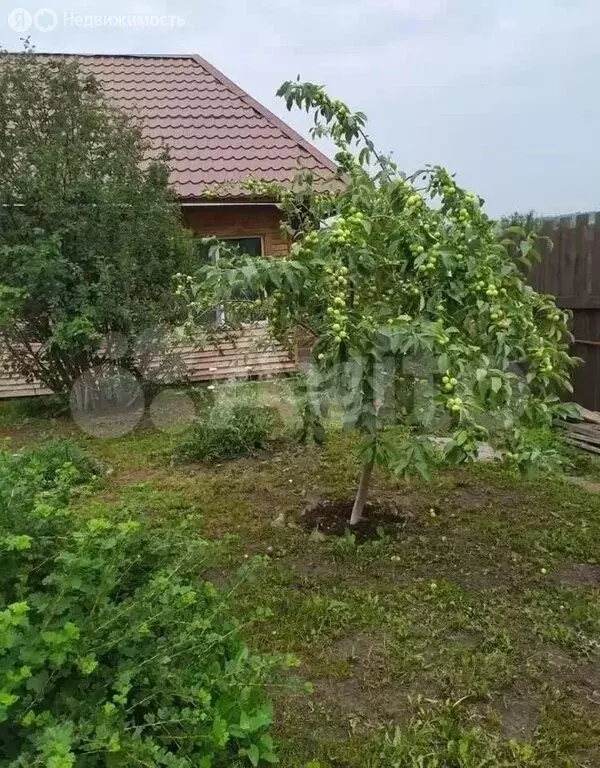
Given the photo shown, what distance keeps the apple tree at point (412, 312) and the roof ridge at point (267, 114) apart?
19.0ft

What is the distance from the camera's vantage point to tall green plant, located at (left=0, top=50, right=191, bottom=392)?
20.4 feet

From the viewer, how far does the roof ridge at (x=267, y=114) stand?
8.96 m

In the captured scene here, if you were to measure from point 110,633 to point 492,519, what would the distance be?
2729 millimetres

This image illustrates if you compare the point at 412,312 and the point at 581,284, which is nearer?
the point at 412,312

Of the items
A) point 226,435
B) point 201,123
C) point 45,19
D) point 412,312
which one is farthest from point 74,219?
point 412,312

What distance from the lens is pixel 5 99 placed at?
6.32 meters

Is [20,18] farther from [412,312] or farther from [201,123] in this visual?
[412,312]

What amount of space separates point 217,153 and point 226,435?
192 inches

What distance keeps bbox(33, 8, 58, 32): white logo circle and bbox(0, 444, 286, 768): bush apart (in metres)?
7.93

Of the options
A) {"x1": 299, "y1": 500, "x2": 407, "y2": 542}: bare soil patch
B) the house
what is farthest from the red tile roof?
{"x1": 299, "y1": 500, "x2": 407, "y2": 542}: bare soil patch

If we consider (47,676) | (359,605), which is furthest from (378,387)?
(47,676)

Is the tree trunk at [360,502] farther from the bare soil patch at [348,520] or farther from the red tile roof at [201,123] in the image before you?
the red tile roof at [201,123]

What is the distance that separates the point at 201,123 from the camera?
9.15 meters

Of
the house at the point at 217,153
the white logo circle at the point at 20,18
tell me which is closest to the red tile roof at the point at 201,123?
the house at the point at 217,153
